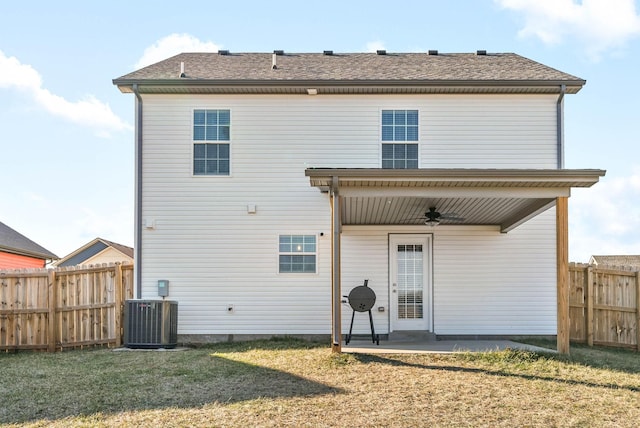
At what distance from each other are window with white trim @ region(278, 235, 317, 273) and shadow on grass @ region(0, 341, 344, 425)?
2.59 metres

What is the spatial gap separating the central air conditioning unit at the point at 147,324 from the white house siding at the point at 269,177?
788mm

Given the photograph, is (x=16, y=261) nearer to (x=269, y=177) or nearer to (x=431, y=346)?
(x=269, y=177)

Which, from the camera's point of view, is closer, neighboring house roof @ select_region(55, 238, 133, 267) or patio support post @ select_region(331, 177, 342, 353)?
patio support post @ select_region(331, 177, 342, 353)

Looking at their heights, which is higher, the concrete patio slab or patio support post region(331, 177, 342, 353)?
patio support post region(331, 177, 342, 353)

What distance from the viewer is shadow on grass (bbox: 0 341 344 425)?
6.43m

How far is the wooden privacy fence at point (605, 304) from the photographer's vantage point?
11.7m

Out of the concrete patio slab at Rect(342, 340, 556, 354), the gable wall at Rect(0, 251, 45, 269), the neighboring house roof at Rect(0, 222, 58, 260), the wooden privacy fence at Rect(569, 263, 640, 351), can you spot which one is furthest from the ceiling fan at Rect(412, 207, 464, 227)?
the gable wall at Rect(0, 251, 45, 269)

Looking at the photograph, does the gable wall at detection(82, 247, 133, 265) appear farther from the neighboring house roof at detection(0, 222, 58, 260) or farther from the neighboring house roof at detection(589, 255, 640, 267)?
the neighboring house roof at detection(589, 255, 640, 267)

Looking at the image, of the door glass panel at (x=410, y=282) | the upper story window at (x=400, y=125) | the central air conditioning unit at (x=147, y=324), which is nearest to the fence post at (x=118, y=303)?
the central air conditioning unit at (x=147, y=324)

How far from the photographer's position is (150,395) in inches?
271

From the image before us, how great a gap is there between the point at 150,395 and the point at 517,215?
704 cm

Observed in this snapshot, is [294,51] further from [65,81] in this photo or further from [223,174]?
[65,81]

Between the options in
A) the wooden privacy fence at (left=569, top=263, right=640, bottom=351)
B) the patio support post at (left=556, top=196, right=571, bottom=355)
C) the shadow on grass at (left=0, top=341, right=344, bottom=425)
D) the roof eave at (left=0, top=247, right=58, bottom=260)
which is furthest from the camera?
the roof eave at (left=0, top=247, right=58, bottom=260)

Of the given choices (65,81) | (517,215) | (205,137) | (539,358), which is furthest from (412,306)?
(65,81)
